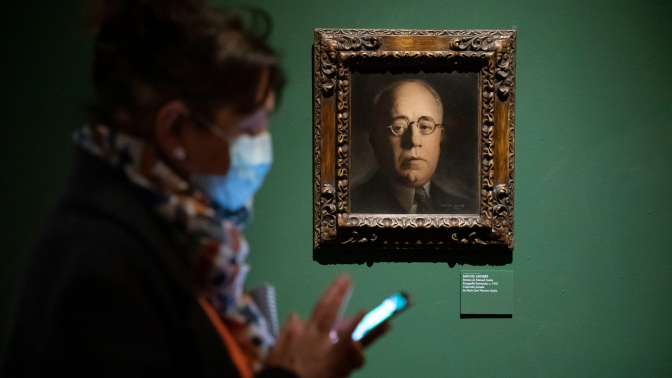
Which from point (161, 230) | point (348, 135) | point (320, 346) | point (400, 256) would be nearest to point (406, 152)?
point (348, 135)

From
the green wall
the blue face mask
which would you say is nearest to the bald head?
the green wall

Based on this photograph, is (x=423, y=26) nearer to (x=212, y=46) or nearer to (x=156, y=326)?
(x=212, y=46)

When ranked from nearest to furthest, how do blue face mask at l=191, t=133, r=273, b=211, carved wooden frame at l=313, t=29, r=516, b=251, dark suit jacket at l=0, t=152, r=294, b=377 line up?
dark suit jacket at l=0, t=152, r=294, b=377, blue face mask at l=191, t=133, r=273, b=211, carved wooden frame at l=313, t=29, r=516, b=251

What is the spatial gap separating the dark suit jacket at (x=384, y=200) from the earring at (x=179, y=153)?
37.3 inches

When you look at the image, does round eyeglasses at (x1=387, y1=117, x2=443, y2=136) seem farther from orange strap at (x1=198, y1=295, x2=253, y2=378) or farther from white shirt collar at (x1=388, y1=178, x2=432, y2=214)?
orange strap at (x1=198, y1=295, x2=253, y2=378)

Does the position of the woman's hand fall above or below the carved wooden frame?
below

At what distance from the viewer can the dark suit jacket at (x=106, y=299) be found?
698 millimetres

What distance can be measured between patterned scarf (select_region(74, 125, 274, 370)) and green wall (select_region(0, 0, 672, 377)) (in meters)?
0.81

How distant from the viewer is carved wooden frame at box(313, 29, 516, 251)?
172 centimetres

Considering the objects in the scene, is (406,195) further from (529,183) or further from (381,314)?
(381,314)

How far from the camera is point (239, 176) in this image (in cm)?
104

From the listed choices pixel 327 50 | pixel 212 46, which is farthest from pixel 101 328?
pixel 327 50

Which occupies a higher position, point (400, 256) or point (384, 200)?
point (384, 200)

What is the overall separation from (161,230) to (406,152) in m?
1.10
